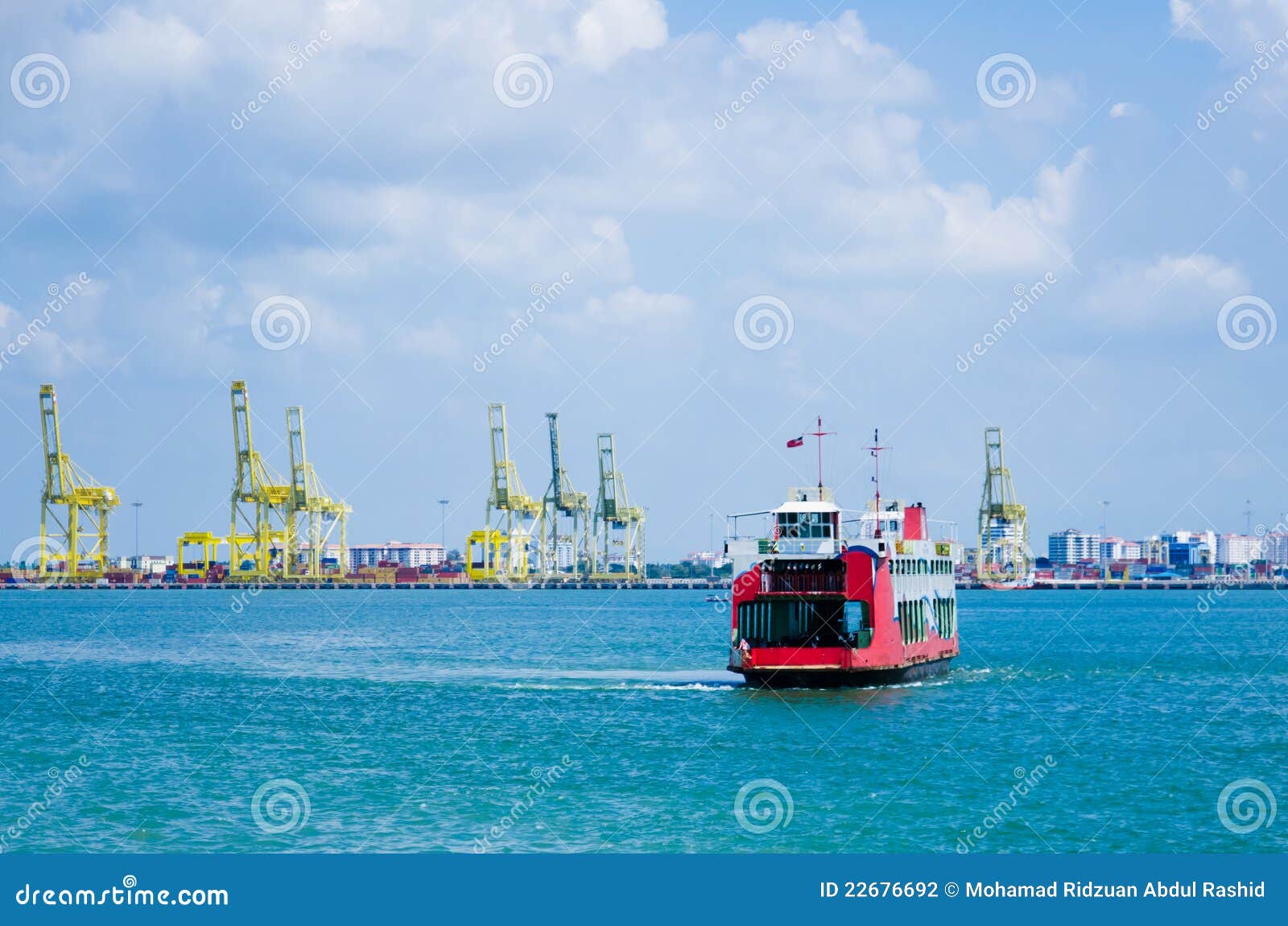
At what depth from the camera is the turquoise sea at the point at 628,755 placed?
27359 mm

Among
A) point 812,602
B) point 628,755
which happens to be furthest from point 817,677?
point 628,755

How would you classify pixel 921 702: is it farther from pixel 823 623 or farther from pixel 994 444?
pixel 994 444

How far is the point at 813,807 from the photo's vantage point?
1167 inches

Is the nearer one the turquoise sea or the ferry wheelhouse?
the turquoise sea

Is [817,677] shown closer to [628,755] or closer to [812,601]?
[812,601]

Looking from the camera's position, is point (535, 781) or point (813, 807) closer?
point (813, 807)

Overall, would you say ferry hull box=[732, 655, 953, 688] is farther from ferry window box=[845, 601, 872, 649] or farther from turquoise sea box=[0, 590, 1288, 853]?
ferry window box=[845, 601, 872, 649]

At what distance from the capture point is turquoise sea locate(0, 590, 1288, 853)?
27.4 m

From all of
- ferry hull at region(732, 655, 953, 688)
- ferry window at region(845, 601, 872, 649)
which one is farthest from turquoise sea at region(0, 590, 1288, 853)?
ferry window at region(845, 601, 872, 649)

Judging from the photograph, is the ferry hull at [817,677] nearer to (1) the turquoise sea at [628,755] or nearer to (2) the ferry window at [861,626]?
(1) the turquoise sea at [628,755]

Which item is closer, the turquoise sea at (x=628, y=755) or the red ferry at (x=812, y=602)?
the turquoise sea at (x=628, y=755)

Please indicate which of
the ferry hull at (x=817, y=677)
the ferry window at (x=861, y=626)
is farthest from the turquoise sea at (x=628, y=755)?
the ferry window at (x=861, y=626)

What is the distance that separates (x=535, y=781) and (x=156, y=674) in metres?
35.2

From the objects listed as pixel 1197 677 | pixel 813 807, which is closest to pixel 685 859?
pixel 813 807
